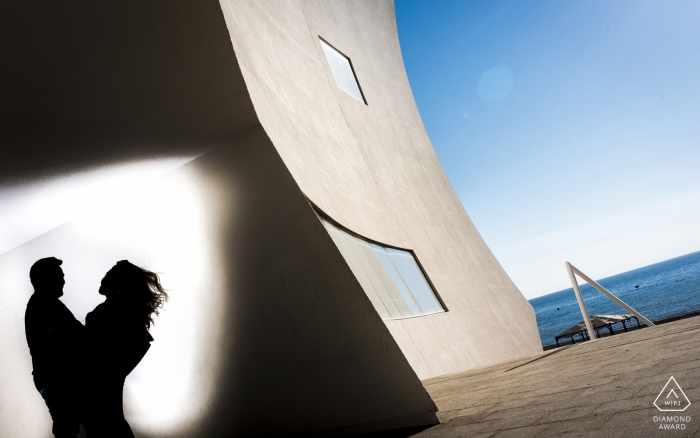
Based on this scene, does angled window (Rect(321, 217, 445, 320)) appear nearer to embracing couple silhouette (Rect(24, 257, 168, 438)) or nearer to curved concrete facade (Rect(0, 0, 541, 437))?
curved concrete facade (Rect(0, 0, 541, 437))

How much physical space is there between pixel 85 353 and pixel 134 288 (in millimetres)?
654

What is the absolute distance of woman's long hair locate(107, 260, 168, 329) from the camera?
14.0ft

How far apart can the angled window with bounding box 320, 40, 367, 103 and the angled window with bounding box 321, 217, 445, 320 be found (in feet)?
15.0

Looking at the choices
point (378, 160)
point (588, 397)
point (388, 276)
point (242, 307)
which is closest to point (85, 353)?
point (242, 307)

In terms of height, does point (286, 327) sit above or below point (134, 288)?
below

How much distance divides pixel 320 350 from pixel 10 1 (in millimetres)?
3381

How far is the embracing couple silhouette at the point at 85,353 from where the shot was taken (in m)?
3.86

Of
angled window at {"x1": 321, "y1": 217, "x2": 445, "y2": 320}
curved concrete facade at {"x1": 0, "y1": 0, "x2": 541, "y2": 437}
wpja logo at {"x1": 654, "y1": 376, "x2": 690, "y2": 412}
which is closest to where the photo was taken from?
wpja logo at {"x1": 654, "y1": 376, "x2": 690, "y2": 412}

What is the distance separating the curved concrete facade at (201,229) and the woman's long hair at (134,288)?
2.19 feet

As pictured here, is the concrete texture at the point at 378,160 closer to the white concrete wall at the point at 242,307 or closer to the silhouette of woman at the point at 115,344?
the white concrete wall at the point at 242,307

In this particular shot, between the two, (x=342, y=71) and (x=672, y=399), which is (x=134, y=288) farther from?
(x=342, y=71)

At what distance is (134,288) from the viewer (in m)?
4.37

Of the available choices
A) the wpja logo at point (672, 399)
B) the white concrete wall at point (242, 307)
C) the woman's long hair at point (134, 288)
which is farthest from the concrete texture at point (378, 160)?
the wpja logo at point (672, 399)

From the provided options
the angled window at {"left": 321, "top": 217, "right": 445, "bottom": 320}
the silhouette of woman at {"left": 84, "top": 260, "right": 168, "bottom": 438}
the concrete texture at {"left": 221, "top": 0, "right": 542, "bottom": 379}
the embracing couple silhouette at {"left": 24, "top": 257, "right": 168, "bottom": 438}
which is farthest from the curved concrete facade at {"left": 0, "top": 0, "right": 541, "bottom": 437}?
the embracing couple silhouette at {"left": 24, "top": 257, "right": 168, "bottom": 438}
